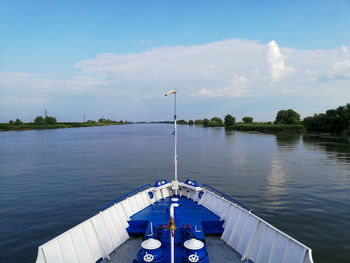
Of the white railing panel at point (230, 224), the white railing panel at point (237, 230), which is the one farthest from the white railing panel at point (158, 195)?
the white railing panel at point (237, 230)

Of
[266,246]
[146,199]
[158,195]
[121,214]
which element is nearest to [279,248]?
[266,246]

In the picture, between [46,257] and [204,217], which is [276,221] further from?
[46,257]

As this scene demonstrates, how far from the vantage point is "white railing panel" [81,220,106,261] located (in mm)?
10164

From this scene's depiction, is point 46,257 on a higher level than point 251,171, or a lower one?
higher

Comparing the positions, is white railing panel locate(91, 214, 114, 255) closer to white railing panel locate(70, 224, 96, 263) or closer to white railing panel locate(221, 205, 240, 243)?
white railing panel locate(70, 224, 96, 263)

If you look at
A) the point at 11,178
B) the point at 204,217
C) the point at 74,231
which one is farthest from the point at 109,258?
the point at 11,178

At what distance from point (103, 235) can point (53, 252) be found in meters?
2.75

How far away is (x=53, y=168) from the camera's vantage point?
41250mm

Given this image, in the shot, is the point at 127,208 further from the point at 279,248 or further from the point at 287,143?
the point at 287,143

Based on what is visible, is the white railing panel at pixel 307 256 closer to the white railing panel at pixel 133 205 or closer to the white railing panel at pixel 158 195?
the white railing panel at pixel 133 205

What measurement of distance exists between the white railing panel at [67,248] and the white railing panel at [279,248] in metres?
8.71

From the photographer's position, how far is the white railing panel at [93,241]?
400 inches

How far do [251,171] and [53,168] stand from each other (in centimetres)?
3829

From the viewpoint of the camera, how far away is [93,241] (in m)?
10.4
